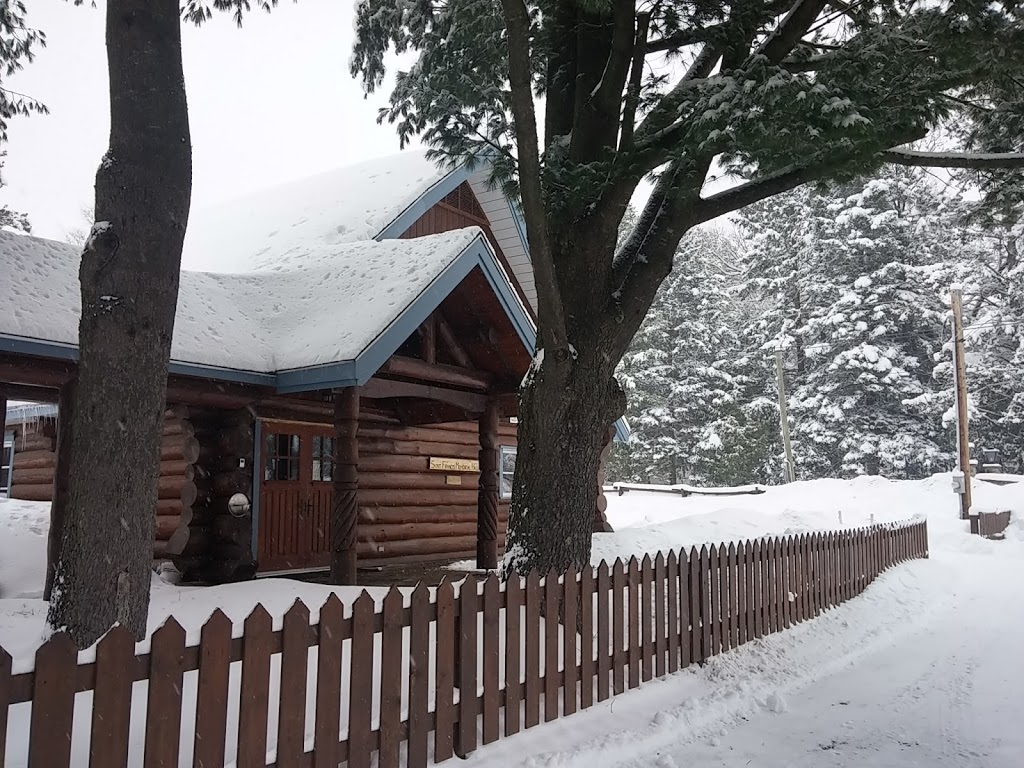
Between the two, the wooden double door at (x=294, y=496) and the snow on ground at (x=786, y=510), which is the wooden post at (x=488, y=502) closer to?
the snow on ground at (x=786, y=510)

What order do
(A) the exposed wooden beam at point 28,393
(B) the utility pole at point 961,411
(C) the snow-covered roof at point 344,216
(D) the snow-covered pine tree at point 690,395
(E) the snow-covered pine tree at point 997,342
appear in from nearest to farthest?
(A) the exposed wooden beam at point 28,393 < (C) the snow-covered roof at point 344,216 < (B) the utility pole at point 961,411 < (E) the snow-covered pine tree at point 997,342 < (D) the snow-covered pine tree at point 690,395

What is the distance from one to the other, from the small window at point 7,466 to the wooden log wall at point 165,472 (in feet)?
0.38

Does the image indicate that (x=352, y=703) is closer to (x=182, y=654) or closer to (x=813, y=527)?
(x=182, y=654)

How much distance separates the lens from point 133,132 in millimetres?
5367

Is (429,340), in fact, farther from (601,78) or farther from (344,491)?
(601,78)

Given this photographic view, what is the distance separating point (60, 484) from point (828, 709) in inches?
295

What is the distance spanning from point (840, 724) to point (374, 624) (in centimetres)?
384

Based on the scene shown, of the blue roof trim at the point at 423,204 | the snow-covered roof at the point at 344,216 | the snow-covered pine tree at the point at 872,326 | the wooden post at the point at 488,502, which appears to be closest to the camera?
the wooden post at the point at 488,502

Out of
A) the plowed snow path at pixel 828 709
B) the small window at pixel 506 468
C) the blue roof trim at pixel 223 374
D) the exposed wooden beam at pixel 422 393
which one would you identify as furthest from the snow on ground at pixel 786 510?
the blue roof trim at pixel 223 374

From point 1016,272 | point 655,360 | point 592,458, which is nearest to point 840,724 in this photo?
point 592,458

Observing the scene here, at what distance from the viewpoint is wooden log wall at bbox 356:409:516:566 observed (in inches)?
545

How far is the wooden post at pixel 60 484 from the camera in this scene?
314 inches

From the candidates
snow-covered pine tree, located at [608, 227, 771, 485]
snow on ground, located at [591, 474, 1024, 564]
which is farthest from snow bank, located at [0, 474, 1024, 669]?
snow-covered pine tree, located at [608, 227, 771, 485]

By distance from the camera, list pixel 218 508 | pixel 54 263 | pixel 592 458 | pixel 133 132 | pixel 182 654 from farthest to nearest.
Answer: pixel 218 508 < pixel 54 263 < pixel 592 458 < pixel 133 132 < pixel 182 654
